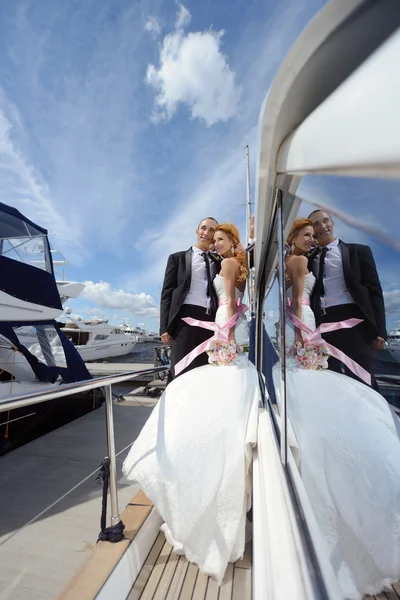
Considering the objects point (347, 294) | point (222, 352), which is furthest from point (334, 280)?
point (222, 352)

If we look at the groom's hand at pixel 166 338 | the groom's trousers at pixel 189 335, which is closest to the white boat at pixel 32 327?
the groom's hand at pixel 166 338

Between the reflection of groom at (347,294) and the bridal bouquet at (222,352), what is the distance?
3.25ft

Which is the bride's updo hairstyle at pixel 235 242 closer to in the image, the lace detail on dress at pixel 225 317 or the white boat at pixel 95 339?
the lace detail on dress at pixel 225 317

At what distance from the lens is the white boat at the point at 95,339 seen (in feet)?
61.2

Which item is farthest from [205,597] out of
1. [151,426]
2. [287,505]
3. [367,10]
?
[367,10]

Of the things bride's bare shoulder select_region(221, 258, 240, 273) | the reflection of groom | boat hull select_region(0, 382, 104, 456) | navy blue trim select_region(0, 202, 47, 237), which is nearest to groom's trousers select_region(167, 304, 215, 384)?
bride's bare shoulder select_region(221, 258, 240, 273)

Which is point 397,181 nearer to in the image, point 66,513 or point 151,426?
point 151,426

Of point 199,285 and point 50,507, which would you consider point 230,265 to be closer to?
point 199,285

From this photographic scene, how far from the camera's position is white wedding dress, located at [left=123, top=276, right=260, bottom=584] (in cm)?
122

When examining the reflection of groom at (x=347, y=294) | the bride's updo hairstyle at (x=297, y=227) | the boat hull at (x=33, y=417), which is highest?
the bride's updo hairstyle at (x=297, y=227)

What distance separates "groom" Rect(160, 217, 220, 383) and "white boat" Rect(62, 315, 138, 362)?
17155mm

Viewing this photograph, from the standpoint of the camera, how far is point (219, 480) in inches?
48.6

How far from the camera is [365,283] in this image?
47 cm

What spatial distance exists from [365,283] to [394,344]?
0.35 feet
